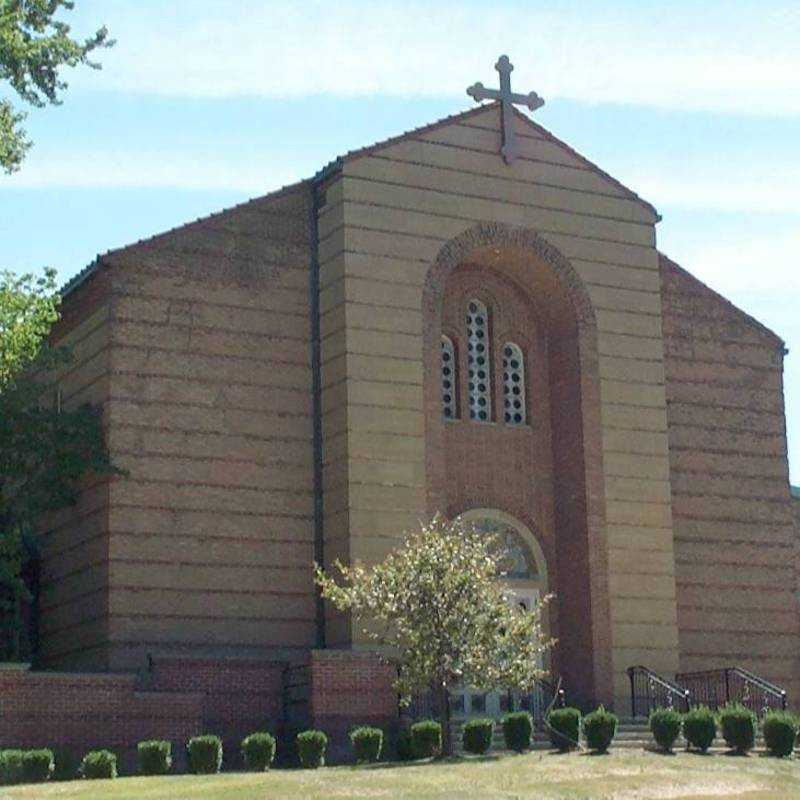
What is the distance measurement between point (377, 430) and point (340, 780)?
1024 cm

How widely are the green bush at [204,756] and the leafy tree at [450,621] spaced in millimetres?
3432

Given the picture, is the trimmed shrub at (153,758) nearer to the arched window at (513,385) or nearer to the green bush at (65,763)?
the green bush at (65,763)

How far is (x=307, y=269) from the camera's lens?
121ft

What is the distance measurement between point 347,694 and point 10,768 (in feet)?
21.3

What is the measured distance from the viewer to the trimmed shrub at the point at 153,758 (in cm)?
2877

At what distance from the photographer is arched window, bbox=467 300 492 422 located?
38.5 m

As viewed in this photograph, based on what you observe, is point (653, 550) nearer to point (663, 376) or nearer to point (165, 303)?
point (663, 376)

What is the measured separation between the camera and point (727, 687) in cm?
3806

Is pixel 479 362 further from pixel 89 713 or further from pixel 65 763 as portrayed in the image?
pixel 65 763

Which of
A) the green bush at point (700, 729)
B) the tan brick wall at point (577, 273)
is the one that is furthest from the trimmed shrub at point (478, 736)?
the tan brick wall at point (577, 273)

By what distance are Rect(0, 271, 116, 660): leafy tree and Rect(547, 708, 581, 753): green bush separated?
9.26 metres

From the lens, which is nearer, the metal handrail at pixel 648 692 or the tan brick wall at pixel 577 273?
the tan brick wall at pixel 577 273

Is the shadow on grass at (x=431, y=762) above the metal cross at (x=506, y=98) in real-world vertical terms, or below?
below

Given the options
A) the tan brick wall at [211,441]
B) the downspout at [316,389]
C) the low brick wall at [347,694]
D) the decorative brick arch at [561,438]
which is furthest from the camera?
the decorative brick arch at [561,438]
